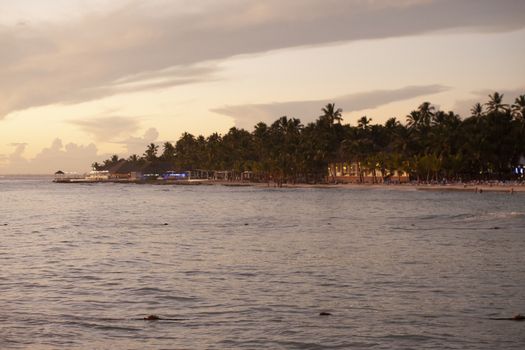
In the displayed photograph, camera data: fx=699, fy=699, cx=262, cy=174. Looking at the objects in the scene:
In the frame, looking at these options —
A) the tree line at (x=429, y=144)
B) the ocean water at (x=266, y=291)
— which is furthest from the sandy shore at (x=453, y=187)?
the ocean water at (x=266, y=291)

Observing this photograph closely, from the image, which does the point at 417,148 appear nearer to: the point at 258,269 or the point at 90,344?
the point at 258,269

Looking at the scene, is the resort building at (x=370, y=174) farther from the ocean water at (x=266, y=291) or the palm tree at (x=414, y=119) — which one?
the ocean water at (x=266, y=291)

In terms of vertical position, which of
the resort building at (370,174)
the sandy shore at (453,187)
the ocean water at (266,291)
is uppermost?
the resort building at (370,174)

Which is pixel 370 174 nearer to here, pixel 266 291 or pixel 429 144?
pixel 429 144

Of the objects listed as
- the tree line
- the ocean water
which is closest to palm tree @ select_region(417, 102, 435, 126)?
the tree line

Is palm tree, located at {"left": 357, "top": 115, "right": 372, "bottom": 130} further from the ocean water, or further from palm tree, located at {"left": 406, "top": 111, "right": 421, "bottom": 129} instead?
the ocean water

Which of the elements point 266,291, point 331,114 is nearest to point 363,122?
point 331,114

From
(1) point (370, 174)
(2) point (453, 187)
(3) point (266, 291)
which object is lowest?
(3) point (266, 291)

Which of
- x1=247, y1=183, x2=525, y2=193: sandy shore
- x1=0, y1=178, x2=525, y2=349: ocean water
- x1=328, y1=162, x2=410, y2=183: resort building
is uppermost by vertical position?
x1=328, y1=162, x2=410, y2=183: resort building

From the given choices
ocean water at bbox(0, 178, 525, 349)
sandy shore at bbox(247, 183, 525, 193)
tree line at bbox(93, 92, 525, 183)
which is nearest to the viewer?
ocean water at bbox(0, 178, 525, 349)

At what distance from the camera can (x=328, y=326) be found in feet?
57.8

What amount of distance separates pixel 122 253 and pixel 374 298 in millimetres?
18328

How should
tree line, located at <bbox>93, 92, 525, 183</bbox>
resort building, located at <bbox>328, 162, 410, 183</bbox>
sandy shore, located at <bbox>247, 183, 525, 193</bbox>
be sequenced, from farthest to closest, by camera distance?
1. resort building, located at <bbox>328, 162, 410, 183</bbox>
2. tree line, located at <bbox>93, 92, 525, 183</bbox>
3. sandy shore, located at <bbox>247, 183, 525, 193</bbox>

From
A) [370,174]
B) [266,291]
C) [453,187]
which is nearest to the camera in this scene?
[266,291]
